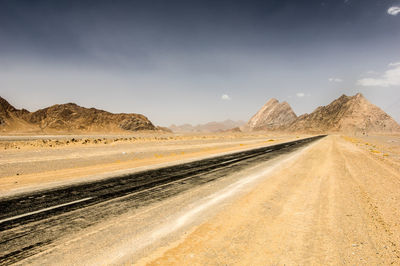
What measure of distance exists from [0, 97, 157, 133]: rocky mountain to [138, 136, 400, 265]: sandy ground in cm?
10618

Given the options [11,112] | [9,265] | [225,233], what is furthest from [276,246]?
[11,112]

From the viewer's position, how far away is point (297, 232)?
4121 millimetres

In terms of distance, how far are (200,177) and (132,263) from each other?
19.6 feet

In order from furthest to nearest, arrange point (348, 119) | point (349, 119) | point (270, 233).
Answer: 1. point (348, 119)
2. point (349, 119)
3. point (270, 233)

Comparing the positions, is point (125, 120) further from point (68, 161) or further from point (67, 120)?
point (68, 161)

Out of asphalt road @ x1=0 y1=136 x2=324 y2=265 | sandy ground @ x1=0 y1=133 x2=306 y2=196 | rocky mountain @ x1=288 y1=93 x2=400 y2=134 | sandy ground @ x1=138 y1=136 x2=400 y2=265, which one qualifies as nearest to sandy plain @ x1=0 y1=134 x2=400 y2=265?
sandy ground @ x1=138 y1=136 x2=400 y2=265

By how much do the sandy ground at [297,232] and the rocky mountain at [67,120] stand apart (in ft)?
348

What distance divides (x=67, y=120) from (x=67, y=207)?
117m

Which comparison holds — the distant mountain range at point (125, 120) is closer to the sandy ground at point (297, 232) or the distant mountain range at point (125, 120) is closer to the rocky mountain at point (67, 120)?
the rocky mountain at point (67, 120)

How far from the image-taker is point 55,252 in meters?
3.31

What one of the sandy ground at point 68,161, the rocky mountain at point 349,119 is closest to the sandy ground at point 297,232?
the sandy ground at point 68,161

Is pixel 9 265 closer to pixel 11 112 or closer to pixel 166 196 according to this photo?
pixel 166 196

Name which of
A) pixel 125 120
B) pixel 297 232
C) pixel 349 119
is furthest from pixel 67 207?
pixel 349 119

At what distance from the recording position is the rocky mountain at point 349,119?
438ft
